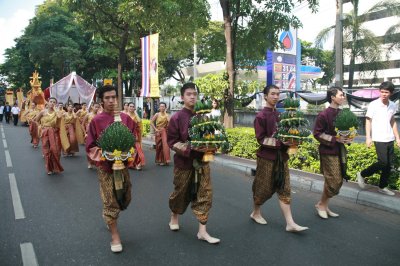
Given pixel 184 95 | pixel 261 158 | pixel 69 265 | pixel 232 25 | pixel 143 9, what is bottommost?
pixel 69 265

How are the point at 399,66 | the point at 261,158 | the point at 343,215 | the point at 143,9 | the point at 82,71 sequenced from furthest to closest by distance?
the point at 399,66 → the point at 82,71 → the point at 143,9 → the point at 343,215 → the point at 261,158

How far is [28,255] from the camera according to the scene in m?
4.19

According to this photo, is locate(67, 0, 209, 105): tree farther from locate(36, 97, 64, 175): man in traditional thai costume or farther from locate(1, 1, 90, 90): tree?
locate(1, 1, 90, 90): tree

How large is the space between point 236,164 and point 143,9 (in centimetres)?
750

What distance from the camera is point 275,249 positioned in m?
4.30

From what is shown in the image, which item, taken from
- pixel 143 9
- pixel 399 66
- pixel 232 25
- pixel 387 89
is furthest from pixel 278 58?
pixel 399 66

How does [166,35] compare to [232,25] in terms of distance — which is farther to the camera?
[166,35]

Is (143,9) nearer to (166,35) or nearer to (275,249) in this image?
(166,35)

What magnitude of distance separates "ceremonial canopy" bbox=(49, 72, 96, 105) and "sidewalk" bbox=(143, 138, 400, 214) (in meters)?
10.8

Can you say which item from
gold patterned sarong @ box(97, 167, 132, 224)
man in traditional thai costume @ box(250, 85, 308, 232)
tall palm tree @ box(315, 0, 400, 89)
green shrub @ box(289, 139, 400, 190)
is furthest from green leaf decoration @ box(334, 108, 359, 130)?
tall palm tree @ box(315, 0, 400, 89)

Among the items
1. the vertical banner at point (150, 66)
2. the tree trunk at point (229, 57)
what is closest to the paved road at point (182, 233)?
the tree trunk at point (229, 57)

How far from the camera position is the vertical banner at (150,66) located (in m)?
13.9

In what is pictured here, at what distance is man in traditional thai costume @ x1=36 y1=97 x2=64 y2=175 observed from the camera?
9141 mm

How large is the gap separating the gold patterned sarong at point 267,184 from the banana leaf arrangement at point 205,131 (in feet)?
2.80
